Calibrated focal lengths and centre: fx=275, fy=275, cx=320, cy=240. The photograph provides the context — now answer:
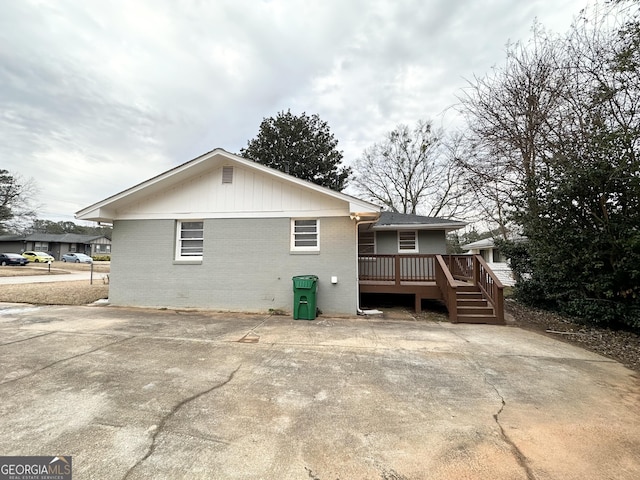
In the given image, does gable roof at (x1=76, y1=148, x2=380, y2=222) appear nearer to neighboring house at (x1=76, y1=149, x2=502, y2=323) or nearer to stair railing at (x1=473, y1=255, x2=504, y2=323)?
neighboring house at (x1=76, y1=149, x2=502, y2=323)

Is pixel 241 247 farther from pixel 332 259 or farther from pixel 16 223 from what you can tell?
pixel 16 223

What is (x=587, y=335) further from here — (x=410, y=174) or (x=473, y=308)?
(x=410, y=174)

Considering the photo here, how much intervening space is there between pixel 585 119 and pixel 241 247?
1024cm

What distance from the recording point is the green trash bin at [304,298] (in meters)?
7.18

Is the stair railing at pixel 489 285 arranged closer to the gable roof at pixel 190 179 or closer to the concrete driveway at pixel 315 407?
the concrete driveway at pixel 315 407

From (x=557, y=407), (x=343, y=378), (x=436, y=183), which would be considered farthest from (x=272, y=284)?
(x=436, y=183)

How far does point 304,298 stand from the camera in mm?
7270

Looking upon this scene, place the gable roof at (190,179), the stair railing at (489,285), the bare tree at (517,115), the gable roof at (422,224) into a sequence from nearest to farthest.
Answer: the stair railing at (489,285) < the gable roof at (190,179) < the bare tree at (517,115) < the gable roof at (422,224)

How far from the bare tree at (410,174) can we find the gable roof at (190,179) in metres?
17.2

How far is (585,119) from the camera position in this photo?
7520mm

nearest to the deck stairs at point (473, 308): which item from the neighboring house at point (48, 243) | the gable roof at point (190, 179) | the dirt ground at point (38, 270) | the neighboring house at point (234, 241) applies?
the neighboring house at point (234, 241)

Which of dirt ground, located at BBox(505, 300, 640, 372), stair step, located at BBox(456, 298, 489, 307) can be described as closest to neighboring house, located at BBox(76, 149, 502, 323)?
stair step, located at BBox(456, 298, 489, 307)

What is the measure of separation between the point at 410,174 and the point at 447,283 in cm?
1869

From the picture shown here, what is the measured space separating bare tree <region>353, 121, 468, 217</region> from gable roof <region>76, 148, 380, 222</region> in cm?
1716
